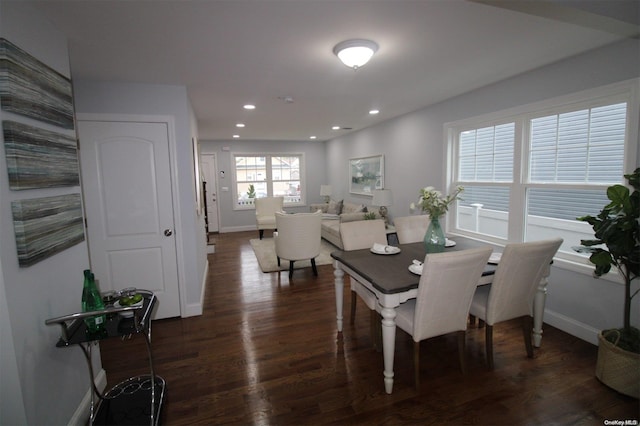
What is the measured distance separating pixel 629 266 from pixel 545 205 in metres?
1.13

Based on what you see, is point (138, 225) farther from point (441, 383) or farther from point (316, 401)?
point (441, 383)

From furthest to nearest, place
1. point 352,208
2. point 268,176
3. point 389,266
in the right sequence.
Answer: point 268,176 < point 352,208 < point 389,266

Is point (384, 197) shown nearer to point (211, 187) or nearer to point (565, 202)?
point (565, 202)

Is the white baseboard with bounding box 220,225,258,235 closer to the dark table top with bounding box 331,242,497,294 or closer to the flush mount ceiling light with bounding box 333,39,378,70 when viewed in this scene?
the dark table top with bounding box 331,242,497,294

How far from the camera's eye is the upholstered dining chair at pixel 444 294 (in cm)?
185

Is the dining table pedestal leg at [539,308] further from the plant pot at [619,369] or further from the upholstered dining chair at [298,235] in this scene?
the upholstered dining chair at [298,235]

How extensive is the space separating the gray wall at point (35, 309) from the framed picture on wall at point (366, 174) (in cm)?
482

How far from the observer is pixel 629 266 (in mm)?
1999

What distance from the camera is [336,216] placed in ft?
23.3

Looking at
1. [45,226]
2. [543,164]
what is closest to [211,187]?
[45,226]

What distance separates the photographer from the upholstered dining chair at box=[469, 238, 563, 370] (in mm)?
2072

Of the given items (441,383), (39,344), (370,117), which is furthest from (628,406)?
(370,117)

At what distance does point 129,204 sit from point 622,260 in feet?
13.3

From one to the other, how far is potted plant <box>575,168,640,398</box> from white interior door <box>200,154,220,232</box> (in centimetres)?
755
